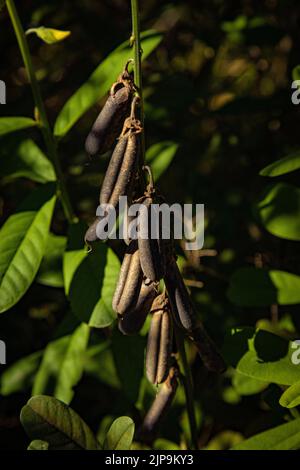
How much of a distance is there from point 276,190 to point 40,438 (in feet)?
3.20

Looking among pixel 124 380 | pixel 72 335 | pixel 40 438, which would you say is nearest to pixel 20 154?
pixel 72 335

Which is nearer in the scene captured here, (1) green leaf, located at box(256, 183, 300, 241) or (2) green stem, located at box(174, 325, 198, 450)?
(2) green stem, located at box(174, 325, 198, 450)

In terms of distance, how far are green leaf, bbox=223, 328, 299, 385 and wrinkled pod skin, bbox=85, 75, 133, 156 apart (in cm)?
65

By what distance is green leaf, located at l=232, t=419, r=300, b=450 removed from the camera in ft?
5.63

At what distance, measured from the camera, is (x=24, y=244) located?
1.84 meters

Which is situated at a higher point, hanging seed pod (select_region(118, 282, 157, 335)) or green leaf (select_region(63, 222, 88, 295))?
green leaf (select_region(63, 222, 88, 295))

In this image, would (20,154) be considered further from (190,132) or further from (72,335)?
(190,132)

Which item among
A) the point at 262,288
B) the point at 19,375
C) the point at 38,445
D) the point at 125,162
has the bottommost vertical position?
Result: the point at 19,375

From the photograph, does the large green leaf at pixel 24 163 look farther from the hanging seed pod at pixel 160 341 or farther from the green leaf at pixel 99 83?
the hanging seed pod at pixel 160 341

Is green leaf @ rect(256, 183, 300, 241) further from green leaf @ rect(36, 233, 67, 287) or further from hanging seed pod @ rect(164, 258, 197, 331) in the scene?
green leaf @ rect(36, 233, 67, 287)

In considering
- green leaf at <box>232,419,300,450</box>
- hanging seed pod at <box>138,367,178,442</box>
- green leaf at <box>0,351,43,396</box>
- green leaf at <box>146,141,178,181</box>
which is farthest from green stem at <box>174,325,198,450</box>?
green leaf at <box>0,351,43,396</box>

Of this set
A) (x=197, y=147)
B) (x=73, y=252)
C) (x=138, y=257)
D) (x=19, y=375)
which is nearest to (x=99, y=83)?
(x=73, y=252)

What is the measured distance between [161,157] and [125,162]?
0.80 metres

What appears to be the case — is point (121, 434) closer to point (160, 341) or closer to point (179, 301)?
point (160, 341)
